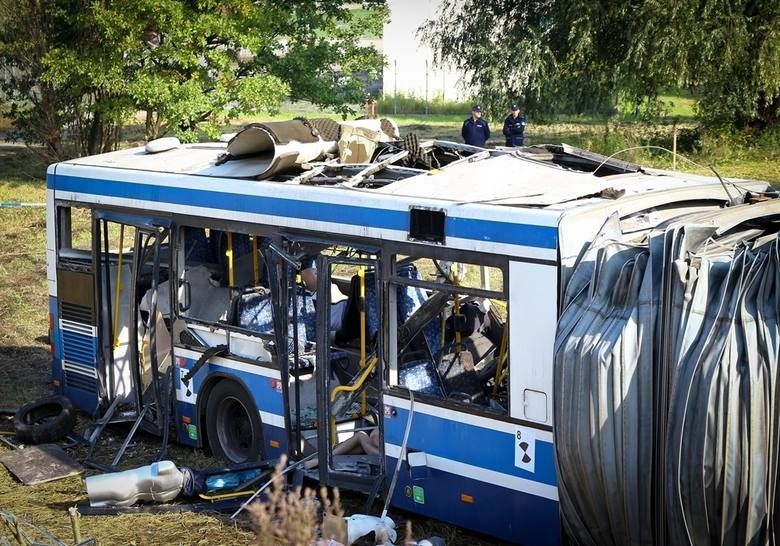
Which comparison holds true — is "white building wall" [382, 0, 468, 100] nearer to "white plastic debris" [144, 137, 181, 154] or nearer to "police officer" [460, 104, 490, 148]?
"police officer" [460, 104, 490, 148]

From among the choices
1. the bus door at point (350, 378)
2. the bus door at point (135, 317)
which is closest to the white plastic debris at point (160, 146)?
the bus door at point (135, 317)

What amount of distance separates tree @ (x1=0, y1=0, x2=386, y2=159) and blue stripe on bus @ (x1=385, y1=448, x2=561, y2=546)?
1476cm

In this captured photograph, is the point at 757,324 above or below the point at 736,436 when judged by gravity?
above

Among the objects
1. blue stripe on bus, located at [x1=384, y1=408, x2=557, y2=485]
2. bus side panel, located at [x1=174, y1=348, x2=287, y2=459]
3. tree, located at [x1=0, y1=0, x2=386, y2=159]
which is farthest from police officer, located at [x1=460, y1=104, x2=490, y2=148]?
blue stripe on bus, located at [x1=384, y1=408, x2=557, y2=485]

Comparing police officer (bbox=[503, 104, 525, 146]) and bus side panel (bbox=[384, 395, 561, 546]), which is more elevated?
police officer (bbox=[503, 104, 525, 146])

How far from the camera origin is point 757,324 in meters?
6.24

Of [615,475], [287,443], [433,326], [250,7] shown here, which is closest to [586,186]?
[433,326]

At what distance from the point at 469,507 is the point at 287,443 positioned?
190cm

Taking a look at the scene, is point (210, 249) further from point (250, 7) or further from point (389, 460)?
point (250, 7)

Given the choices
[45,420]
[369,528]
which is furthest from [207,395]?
[369,528]

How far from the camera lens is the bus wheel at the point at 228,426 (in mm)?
9812

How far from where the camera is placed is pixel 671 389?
644cm

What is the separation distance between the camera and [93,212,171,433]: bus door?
33.4 ft

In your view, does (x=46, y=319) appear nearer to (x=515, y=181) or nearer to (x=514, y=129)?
(x=515, y=181)
